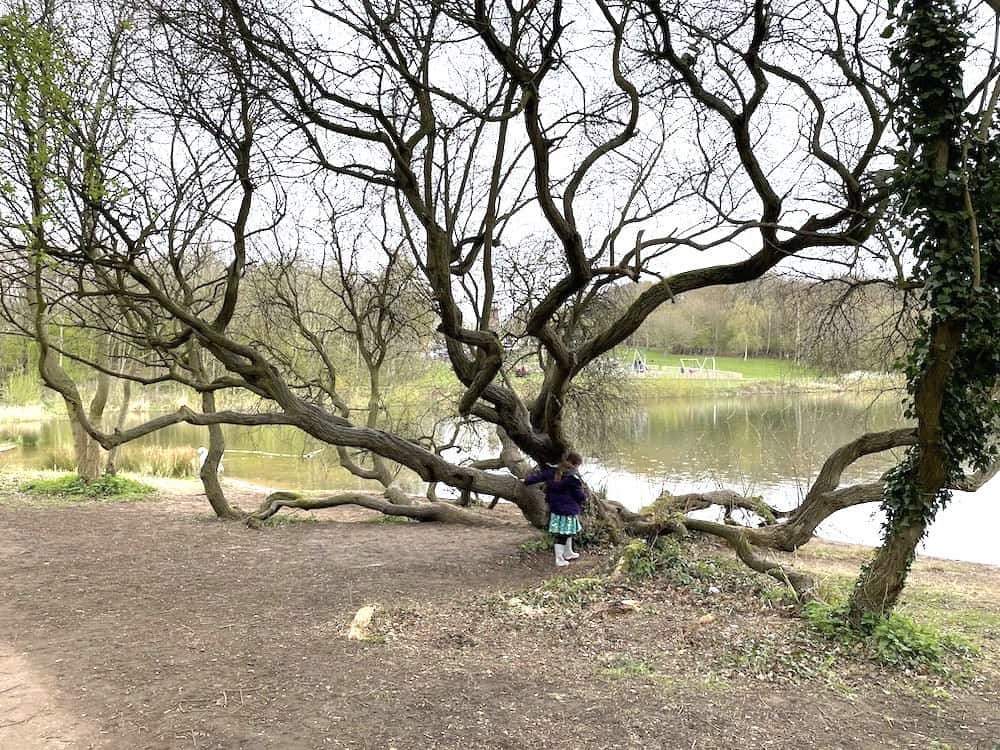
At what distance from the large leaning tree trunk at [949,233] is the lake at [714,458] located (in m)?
6.13

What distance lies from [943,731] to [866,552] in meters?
8.29

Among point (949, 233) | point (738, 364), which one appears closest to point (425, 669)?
point (949, 233)

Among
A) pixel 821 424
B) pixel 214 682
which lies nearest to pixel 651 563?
pixel 214 682

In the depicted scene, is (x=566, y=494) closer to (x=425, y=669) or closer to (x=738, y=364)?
(x=425, y=669)

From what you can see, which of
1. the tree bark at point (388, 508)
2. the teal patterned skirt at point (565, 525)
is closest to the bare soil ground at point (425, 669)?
the teal patterned skirt at point (565, 525)

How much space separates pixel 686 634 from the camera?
5121 mm

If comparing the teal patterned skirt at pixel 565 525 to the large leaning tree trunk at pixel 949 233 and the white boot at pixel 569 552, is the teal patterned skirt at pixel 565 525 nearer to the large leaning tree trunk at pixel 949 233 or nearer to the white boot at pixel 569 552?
the white boot at pixel 569 552

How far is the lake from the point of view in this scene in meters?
13.8

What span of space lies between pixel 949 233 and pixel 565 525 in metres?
4.71

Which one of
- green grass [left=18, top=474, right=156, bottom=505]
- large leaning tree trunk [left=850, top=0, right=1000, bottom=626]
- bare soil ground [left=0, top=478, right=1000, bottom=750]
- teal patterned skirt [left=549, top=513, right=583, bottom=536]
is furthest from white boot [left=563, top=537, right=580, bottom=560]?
green grass [left=18, top=474, right=156, bottom=505]

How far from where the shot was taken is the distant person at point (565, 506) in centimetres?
776

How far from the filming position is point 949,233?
4430 millimetres

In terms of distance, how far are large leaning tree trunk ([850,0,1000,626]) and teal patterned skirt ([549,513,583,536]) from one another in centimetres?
378

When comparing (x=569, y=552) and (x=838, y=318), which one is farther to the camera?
(x=838, y=318)
